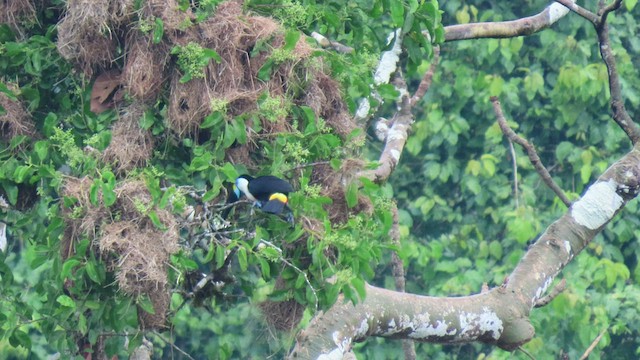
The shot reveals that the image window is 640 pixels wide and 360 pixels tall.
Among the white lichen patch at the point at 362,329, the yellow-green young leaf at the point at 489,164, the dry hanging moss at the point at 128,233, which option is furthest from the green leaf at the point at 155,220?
the yellow-green young leaf at the point at 489,164

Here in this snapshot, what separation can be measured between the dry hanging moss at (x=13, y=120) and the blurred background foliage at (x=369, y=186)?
0.02 m

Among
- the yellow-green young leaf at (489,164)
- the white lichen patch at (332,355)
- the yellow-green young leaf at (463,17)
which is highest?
the white lichen patch at (332,355)

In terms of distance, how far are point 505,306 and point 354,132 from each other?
3.43 feet

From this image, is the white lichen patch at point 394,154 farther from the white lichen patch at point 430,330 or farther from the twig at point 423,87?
the white lichen patch at point 430,330

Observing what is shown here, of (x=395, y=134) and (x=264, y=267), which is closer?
(x=264, y=267)

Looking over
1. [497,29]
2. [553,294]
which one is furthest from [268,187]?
[497,29]

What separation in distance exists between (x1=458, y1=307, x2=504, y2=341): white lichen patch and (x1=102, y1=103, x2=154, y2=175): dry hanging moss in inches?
50.7

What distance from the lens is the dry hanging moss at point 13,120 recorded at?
12.9ft

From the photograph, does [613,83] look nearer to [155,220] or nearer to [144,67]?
[144,67]

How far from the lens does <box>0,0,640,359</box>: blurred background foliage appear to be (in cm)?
361

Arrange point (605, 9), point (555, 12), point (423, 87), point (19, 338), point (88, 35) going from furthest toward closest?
point (555, 12)
point (423, 87)
point (605, 9)
point (19, 338)
point (88, 35)

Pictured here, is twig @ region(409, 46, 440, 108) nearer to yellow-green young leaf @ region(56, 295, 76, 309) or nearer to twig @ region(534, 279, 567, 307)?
twig @ region(534, 279, 567, 307)

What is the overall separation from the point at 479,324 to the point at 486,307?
0.07m

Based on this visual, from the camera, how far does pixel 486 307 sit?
172 inches
